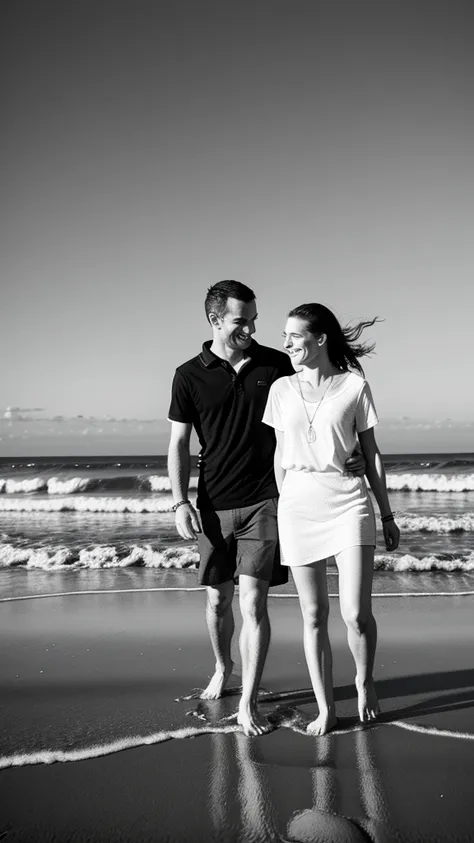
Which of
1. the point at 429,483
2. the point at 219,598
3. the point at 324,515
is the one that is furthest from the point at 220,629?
the point at 429,483

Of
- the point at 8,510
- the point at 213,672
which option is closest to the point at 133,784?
the point at 213,672

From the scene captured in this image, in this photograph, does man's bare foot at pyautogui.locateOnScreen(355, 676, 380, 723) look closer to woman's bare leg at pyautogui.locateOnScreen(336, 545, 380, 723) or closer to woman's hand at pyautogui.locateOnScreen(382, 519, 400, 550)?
woman's bare leg at pyautogui.locateOnScreen(336, 545, 380, 723)

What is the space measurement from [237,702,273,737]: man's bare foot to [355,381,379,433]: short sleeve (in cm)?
133

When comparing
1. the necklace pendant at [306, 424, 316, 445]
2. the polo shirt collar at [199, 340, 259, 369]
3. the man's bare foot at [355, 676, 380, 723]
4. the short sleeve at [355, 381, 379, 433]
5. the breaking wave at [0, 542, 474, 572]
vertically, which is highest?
the polo shirt collar at [199, 340, 259, 369]

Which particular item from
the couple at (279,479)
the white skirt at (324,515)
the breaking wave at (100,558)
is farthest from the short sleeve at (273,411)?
the breaking wave at (100,558)

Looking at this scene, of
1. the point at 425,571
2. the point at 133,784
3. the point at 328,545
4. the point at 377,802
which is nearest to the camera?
the point at 377,802

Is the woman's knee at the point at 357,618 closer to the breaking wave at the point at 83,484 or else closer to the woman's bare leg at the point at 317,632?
the woman's bare leg at the point at 317,632

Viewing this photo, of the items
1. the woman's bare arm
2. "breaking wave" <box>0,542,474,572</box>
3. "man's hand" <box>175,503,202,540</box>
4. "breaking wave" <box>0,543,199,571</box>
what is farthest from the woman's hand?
"breaking wave" <box>0,543,199,571</box>

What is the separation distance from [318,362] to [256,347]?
1.42 feet

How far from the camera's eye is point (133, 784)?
8.37ft

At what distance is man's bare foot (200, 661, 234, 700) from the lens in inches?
138

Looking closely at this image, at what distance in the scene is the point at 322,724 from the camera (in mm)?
2986

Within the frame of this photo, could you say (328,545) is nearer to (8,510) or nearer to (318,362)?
(318,362)

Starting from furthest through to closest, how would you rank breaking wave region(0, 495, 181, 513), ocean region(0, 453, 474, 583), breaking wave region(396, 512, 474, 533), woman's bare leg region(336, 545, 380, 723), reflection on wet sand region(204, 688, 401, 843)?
breaking wave region(0, 495, 181, 513)
breaking wave region(396, 512, 474, 533)
ocean region(0, 453, 474, 583)
woman's bare leg region(336, 545, 380, 723)
reflection on wet sand region(204, 688, 401, 843)
